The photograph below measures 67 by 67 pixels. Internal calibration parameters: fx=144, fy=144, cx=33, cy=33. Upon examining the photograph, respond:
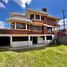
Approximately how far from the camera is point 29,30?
29.6 metres

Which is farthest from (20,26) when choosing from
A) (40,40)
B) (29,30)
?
(40,40)

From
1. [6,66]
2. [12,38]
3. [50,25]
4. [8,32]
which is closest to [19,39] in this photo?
[12,38]

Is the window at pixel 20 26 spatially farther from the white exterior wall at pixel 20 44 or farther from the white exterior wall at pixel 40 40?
the white exterior wall at pixel 40 40

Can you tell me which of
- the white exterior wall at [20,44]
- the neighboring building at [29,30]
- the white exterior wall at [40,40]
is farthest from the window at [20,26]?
the white exterior wall at [40,40]

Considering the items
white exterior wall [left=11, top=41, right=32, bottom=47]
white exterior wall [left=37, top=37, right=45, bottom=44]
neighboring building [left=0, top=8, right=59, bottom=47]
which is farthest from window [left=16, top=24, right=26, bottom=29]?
white exterior wall [left=37, top=37, right=45, bottom=44]

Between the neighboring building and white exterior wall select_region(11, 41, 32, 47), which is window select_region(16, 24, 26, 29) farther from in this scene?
white exterior wall select_region(11, 41, 32, 47)

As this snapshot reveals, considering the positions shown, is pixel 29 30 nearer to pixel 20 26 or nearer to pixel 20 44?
pixel 20 26

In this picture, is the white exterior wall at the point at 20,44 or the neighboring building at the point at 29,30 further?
the neighboring building at the point at 29,30

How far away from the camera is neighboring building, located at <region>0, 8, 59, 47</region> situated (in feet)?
90.1

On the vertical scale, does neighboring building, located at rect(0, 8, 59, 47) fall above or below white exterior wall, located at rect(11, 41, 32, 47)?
above

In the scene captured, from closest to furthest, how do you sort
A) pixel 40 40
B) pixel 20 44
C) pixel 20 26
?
pixel 20 44 → pixel 20 26 → pixel 40 40

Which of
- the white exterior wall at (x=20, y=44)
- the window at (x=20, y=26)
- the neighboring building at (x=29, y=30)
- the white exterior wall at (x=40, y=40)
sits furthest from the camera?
the white exterior wall at (x=40, y=40)

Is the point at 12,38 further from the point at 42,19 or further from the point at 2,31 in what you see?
the point at 42,19

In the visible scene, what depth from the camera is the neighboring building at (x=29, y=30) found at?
27.5 m
